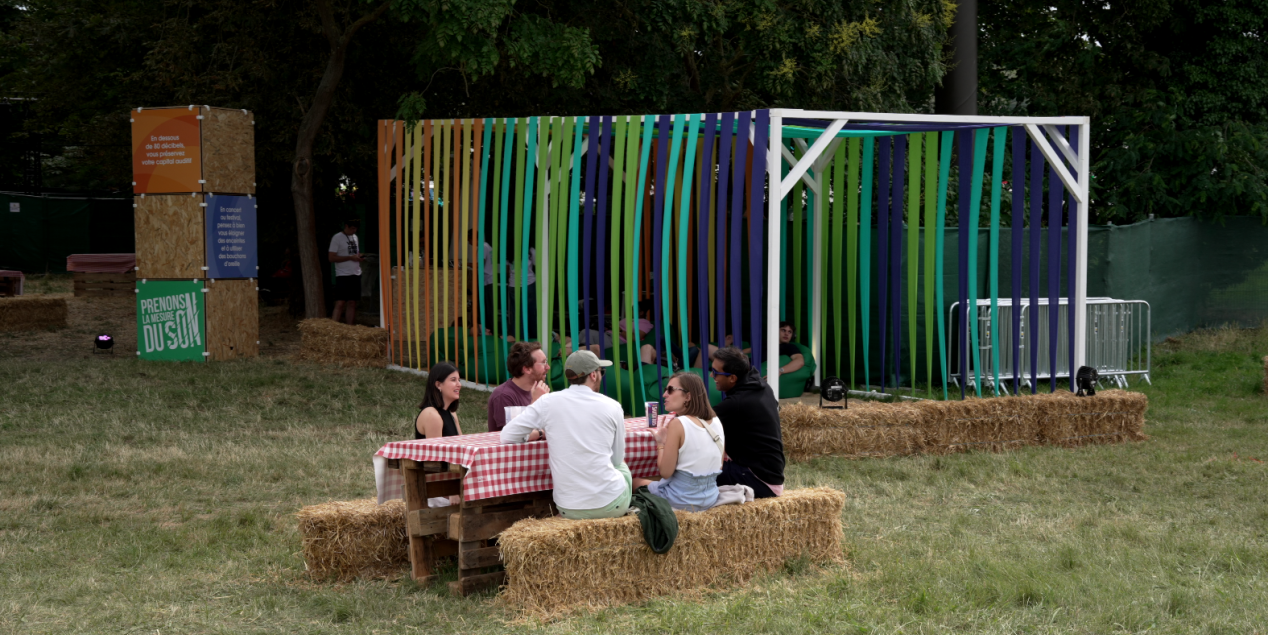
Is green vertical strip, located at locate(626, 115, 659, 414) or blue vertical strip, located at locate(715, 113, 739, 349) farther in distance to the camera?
green vertical strip, located at locate(626, 115, 659, 414)

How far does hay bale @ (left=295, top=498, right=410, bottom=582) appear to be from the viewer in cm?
639

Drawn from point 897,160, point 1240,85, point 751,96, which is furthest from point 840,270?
point 1240,85

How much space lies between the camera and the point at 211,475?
8.96m

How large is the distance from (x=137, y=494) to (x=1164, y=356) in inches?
502

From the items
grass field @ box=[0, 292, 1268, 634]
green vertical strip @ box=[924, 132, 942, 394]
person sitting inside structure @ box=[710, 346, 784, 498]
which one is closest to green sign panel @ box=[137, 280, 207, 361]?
grass field @ box=[0, 292, 1268, 634]

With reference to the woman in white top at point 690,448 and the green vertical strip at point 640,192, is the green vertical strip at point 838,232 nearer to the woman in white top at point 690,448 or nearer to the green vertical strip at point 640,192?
the green vertical strip at point 640,192

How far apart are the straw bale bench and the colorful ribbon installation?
66cm

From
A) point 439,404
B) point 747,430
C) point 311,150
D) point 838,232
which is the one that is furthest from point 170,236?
point 747,430

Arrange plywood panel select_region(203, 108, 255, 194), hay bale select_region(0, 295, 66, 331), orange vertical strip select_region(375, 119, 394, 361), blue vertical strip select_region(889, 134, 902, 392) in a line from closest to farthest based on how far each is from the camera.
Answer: blue vertical strip select_region(889, 134, 902, 392)
orange vertical strip select_region(375, 119, 394, 361)
plywood panel select_region(203, 108, 255, 194)
hay bale select_region(0, 295, 66, 331)

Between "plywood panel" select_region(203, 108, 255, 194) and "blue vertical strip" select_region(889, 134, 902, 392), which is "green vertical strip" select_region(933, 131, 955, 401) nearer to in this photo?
"blue vertical strip" select_region(889, 134, 902, 392)

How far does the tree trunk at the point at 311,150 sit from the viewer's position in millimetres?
15734

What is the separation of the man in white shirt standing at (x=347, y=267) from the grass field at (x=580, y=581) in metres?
4.18

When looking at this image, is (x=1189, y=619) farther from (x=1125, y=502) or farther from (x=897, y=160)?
(x=897, y=160)

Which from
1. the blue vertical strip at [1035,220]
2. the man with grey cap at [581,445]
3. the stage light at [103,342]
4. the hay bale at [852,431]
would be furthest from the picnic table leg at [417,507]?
the stage light at [103,342]
